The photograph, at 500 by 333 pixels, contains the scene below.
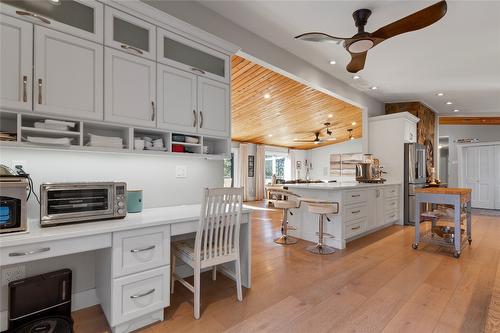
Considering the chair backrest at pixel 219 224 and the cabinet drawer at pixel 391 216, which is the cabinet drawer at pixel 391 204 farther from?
the chair backrest at pixel 219 224

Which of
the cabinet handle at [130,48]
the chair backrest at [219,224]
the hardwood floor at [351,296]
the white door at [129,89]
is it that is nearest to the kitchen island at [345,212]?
the hardwood floor at [351,296]

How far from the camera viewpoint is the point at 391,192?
5.17 meters

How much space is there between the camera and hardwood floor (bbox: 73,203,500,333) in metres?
1.91

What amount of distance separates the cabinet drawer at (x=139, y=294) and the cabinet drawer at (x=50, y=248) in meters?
0.31

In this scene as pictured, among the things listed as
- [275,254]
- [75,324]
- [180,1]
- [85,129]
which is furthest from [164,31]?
[275,254]

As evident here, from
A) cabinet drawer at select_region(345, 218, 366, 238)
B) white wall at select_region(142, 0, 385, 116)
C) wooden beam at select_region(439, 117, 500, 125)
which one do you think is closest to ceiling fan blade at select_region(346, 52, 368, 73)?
white wall at select_region(142, 0, 385, 116)

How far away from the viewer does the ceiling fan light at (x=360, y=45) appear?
262 cm

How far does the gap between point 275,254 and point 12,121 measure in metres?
3.07

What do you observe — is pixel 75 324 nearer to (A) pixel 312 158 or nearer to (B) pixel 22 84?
(B) pixel 22 84

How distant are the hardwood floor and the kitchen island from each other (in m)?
0.34

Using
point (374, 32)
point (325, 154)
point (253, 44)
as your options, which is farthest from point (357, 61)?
point (325, 154)

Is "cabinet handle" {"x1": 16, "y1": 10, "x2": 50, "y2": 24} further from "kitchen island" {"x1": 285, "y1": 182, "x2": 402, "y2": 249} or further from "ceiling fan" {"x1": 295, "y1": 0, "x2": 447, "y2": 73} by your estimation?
"kitchen island" {"x1": 285, "y1": 182, "x2": 402, "y2": 249}

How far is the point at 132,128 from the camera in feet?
6.79

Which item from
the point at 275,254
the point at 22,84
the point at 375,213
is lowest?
the point at 275,254
